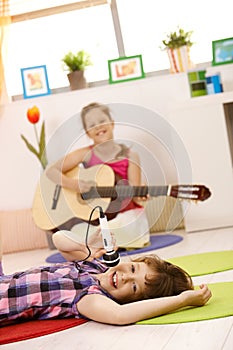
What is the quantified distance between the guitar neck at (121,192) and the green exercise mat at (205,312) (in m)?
1.60

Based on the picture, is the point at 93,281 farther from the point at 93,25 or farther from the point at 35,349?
the point at 93,25

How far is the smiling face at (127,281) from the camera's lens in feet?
6.96

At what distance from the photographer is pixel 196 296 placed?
2.11 meters

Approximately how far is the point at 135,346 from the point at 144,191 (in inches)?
80.6

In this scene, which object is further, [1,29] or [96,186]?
[1,29]

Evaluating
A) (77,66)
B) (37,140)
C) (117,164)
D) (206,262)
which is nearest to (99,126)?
(117,164)

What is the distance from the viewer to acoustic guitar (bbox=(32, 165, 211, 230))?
3852 millimetres

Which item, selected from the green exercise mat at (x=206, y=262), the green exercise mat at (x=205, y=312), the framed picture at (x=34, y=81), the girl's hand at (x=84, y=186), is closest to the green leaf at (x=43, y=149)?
the framed picture at (x=34, y=81)

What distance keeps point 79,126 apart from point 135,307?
256 cm

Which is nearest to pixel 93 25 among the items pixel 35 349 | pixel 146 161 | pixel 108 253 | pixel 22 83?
pixel 22 83

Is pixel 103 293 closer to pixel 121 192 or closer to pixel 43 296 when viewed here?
pixel 43 296

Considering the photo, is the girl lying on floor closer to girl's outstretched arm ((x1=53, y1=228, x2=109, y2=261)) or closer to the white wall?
girl's outstretched arm ((x1=53, y1=228, x2=109, y2=261))

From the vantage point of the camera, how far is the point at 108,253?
87.1 inches

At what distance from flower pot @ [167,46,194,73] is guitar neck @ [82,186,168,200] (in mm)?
885
